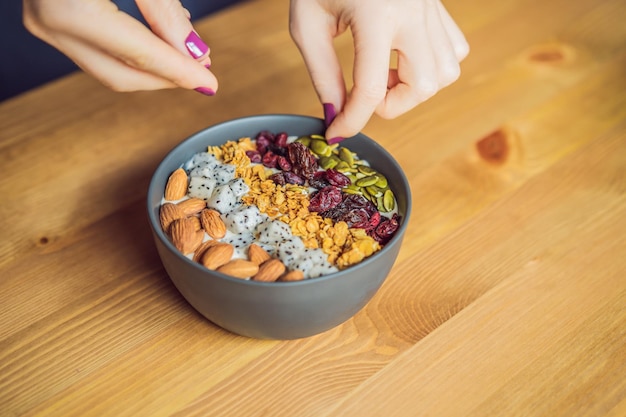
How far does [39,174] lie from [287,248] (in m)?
0.56

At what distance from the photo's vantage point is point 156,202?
887mm

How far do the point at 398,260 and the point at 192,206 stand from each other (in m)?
0.33

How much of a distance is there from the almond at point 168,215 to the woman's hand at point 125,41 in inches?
6.2

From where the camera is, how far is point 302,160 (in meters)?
0.95

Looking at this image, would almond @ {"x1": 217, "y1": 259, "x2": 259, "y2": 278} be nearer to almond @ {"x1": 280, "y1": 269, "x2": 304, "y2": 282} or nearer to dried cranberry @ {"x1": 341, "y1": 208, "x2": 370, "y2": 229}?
almond @ {"x1": 280, "y1": 269, "x2": 304, "y2": 282}

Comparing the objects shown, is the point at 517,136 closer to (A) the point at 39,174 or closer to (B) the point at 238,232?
(B) the point at 238,232

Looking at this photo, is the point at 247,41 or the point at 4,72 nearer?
the point at 247,41

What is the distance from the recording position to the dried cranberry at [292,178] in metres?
0.94

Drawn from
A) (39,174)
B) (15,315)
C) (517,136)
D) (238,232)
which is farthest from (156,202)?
(517,136)

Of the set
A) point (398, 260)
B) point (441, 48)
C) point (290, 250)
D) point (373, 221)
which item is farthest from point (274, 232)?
point (441, 48)

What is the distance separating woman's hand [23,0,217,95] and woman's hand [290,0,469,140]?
186mm

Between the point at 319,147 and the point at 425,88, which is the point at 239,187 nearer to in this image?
the point at 319,147

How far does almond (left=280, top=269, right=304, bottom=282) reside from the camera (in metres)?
0.78

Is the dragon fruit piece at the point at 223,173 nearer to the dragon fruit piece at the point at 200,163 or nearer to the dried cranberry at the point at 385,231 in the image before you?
the dragon fruit piece at the point at 200,163
